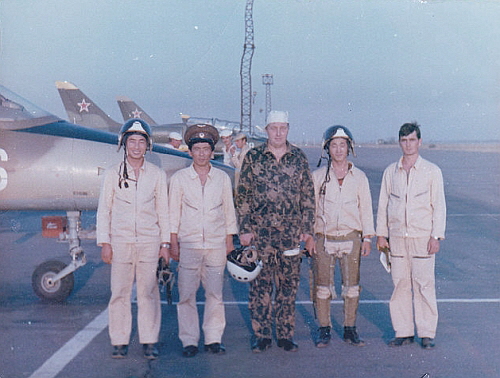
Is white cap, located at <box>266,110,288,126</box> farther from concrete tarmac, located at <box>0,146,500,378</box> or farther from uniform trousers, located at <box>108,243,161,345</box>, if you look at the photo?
concrete tarmac, located at <box>0,146,500,378</box>

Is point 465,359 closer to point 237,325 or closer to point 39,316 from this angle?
point 237,325

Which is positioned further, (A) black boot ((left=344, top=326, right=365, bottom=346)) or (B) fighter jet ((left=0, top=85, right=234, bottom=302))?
(B) fighter jet ((left=0, top=85, right=234, bottom=302))

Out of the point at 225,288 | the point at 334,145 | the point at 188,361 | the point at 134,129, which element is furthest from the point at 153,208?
the point at 225,288

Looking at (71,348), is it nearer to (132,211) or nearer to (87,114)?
(132,211)

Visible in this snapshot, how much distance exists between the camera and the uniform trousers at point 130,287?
4.71 meters

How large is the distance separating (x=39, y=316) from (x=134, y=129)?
2537 millimetres

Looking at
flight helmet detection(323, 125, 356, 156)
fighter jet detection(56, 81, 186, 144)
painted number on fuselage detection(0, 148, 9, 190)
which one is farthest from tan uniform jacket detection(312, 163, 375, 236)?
fighter jet detection(56, 81, 186, 144)

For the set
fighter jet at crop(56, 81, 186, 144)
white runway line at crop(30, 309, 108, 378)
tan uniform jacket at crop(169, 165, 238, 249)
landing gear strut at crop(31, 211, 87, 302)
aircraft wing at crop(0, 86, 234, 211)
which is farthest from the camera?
fighter jet at crop(56, 81, 186, 144)

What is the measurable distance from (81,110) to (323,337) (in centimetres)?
2187

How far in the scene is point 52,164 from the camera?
589 cm

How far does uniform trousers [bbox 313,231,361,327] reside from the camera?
199 inches

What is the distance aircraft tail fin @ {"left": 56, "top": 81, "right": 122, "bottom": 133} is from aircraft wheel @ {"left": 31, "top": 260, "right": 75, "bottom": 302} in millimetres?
18406

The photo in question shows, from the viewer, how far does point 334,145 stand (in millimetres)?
5051

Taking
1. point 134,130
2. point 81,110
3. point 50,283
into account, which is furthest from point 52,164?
point 81,110
